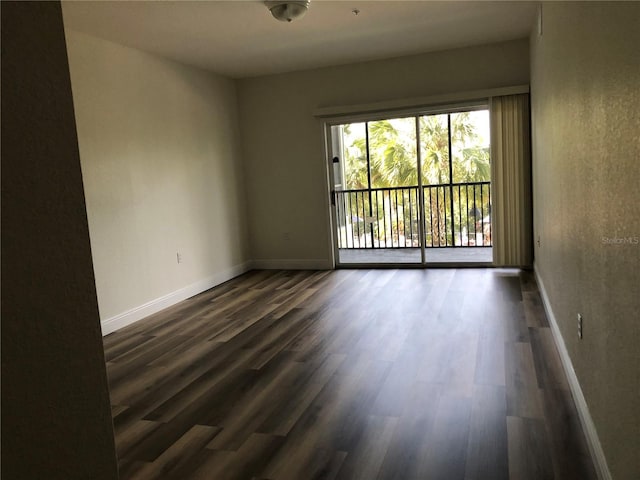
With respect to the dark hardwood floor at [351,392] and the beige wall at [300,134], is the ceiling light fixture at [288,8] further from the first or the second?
the dark hardwood floor at [351,392]

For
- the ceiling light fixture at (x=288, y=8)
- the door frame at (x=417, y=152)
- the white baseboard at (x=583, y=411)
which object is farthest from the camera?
the door frame at (x=417, y=152)

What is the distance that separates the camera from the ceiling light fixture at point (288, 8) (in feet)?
11.6

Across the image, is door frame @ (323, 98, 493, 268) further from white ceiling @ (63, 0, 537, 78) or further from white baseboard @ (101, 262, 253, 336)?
white baseboard @ (101, 262, 253, 336)

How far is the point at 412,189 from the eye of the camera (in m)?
6.53

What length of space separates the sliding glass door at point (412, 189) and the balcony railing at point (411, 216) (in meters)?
0.01

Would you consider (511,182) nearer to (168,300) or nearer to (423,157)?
(423,157)

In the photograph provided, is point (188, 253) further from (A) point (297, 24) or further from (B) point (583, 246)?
(B) point (583, 246)

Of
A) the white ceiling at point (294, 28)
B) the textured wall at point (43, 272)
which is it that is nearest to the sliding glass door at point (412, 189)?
the white ceiling at point (294, 28)

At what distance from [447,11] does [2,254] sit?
166 inches

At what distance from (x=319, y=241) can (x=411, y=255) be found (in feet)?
4.16

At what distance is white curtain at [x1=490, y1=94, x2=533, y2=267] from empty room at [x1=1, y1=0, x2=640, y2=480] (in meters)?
0.02

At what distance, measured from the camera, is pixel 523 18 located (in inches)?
174

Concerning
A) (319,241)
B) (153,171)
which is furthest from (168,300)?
(319,241)

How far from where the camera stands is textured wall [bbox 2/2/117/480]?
0.66 meters
